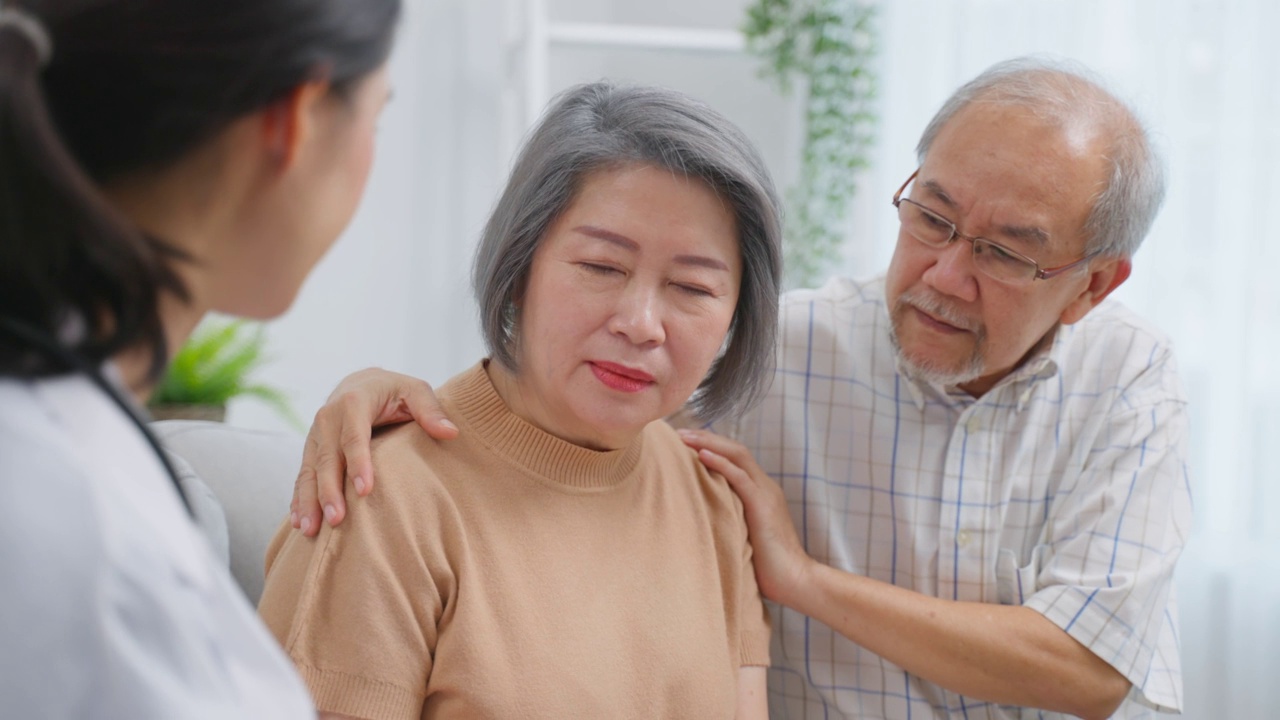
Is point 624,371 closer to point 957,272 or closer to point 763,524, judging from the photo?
point 763,524

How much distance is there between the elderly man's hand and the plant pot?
4.18 feet

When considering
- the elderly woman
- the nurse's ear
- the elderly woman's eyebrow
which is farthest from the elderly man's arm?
the nurse's ear

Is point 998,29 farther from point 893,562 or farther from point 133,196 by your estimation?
point 133,196

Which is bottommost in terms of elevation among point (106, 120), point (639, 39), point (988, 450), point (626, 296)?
point (988, 450)

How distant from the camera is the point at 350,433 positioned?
1.27 metres

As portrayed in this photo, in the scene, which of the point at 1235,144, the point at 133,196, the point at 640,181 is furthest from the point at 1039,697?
the point at 1235,144

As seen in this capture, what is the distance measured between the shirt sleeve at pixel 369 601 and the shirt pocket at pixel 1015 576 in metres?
0.90

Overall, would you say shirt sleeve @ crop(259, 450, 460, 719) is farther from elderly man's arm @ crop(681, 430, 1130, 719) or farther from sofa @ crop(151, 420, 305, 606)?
elderly man's arm @ crop(681, 430, 1130, 719)

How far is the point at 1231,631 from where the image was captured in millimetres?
2531

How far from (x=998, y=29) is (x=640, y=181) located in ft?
6.37

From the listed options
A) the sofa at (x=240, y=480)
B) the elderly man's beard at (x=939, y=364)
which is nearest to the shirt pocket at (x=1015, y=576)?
the elderly man's beard at (x=939, y=364)

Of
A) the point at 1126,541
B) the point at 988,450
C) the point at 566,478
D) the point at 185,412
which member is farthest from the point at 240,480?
the point at 1126,541

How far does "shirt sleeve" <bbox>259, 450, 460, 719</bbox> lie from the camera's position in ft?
3.75

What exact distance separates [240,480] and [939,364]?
1.06 m
